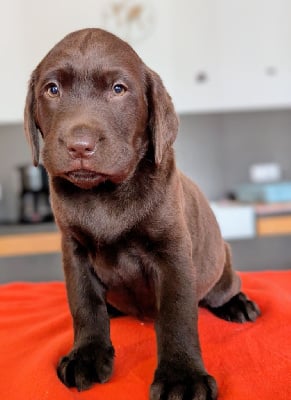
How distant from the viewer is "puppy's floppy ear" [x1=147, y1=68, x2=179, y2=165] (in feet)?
3.43

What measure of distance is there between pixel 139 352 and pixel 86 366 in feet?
0.55

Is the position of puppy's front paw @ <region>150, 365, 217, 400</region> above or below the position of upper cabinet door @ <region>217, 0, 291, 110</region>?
below

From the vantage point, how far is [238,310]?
140 cm

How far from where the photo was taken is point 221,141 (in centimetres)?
421

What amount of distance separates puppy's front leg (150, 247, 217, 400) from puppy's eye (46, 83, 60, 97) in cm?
40

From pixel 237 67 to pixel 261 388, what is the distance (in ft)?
11.4

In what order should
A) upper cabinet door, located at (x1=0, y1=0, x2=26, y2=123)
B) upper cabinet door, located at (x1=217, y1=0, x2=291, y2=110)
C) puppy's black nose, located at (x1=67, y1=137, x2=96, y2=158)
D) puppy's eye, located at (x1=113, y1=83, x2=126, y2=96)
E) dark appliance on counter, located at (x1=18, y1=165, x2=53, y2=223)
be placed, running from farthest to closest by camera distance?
1. upper cabinet door, located at (x1=217, y1=0, x2=291, y2=110)
2. upper cabinet door, located at (x1=0, y1=0, x2=26, y2=123)
3. dark appliance on counter, located at (x1=18, y1=165, x2=53, y2=223)
4. puppy's eye, located at (x1=113, y1=83, x2=126, y2=96)
5. puppy's black nose, located at (x1=67, y1=137, x2=96, y2=158)

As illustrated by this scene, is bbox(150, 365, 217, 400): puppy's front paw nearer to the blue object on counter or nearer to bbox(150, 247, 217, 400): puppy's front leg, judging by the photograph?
bbox(150, 247, 217, 400): puppy's front leg

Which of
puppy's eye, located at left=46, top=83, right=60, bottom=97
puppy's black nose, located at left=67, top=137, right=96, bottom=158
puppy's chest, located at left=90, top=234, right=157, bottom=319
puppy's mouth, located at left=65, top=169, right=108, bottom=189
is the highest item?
puppy's eye, located at left=46, top=83, right=60, bottom=97

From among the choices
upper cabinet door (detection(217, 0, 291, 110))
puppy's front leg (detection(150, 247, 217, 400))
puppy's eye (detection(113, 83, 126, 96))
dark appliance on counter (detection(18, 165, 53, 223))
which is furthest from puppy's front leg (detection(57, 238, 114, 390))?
upper cabinet door (detection(217, 0, 291, 110))

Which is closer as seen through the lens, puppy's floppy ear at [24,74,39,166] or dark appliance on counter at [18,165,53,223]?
puppy's floppy ear at [24,74,39,166]

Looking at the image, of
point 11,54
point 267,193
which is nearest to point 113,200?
point 267,193

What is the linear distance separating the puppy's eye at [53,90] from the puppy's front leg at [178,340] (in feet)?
1.31

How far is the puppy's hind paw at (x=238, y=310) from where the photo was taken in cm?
138
